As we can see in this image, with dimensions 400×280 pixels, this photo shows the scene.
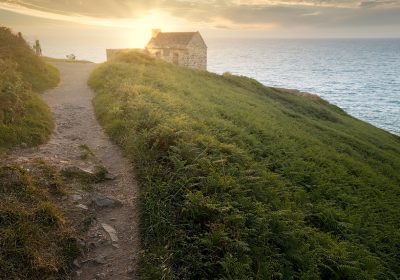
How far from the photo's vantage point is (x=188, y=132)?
11758 millimetres

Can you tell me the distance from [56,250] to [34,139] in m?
6.45

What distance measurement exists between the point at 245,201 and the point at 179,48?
48848 millimetres

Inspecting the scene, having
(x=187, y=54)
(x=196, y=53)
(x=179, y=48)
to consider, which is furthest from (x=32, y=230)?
(x=196, y=53)

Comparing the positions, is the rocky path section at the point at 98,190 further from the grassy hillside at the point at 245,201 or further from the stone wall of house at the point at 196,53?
the stone wall of house at the point at 196,53

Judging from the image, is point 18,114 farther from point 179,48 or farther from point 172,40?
point 172,40

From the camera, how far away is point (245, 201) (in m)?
8.55

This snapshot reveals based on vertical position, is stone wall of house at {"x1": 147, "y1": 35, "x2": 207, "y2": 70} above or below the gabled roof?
below

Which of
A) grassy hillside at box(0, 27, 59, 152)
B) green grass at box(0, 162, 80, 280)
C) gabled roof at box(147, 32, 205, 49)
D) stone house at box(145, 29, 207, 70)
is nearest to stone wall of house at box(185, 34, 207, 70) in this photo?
stone house at box(145, 29, 207, 70)

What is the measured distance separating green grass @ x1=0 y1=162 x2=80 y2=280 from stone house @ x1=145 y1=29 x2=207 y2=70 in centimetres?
4820

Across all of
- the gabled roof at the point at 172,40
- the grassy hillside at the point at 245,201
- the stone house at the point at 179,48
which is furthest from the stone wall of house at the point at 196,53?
the grassy hillside at the point at 245,201

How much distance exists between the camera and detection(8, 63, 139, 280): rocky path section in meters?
6.68

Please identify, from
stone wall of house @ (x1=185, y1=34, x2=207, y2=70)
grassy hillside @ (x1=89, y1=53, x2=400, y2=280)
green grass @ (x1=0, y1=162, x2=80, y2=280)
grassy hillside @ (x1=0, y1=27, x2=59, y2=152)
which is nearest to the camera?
green grass @ (x1=0, y1=162, x2=80, y2=280)

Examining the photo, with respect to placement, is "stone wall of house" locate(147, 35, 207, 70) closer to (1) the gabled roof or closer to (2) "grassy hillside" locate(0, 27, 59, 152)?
(1) the gabled roof

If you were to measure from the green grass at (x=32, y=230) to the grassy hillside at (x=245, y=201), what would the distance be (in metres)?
1.73
